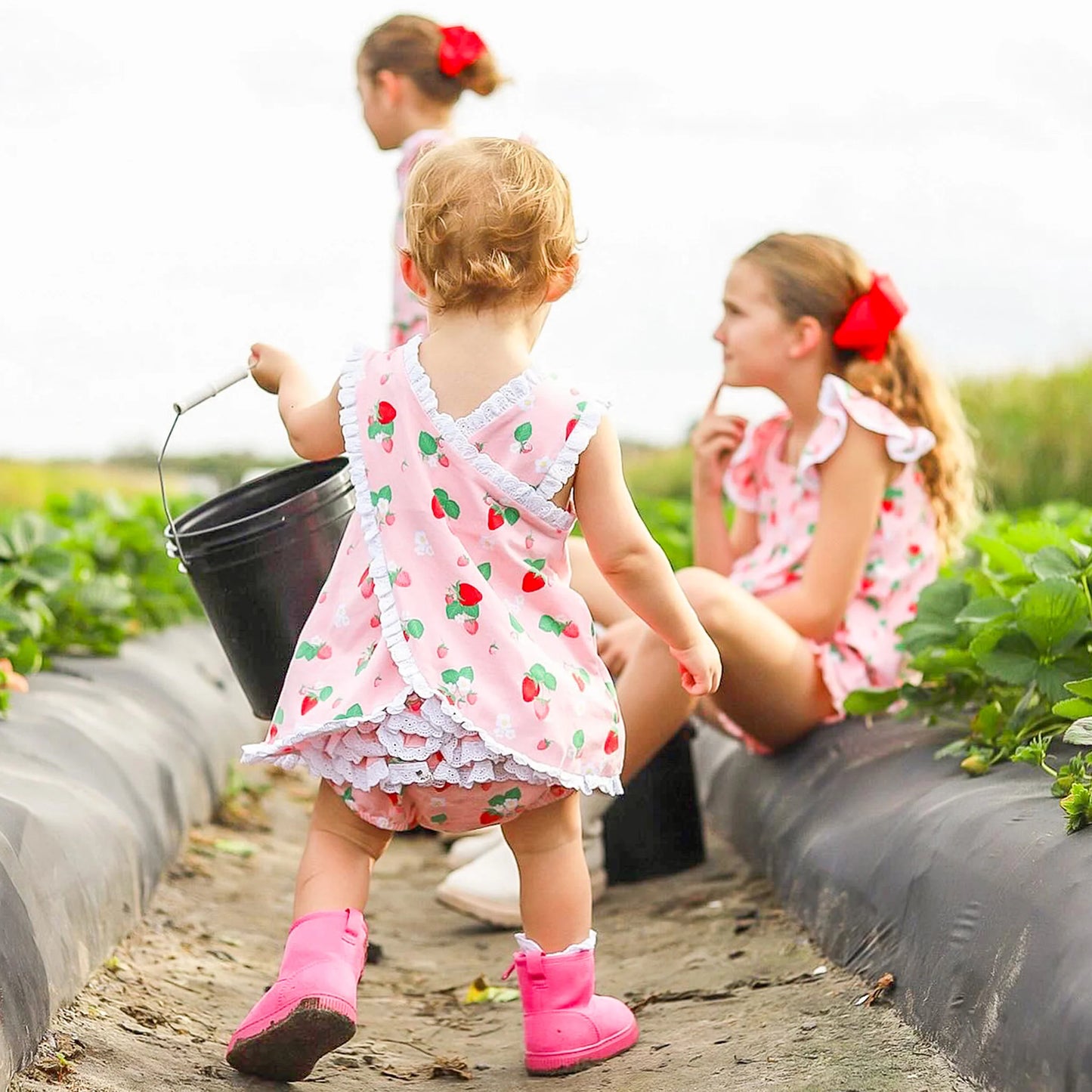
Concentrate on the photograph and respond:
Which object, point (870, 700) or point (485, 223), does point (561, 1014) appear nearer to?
A: point (870, 700)

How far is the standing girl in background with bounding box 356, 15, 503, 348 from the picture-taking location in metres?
4.32

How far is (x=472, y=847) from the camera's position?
374cm

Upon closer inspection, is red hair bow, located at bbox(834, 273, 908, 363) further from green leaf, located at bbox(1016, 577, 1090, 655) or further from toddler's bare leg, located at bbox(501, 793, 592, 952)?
Result: toddler's bare leg, located at bbox(501, 793, 592, 952)

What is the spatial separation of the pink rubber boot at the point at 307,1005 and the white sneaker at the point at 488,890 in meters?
1.11

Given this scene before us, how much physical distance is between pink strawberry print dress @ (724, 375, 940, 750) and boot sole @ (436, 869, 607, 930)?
68cm

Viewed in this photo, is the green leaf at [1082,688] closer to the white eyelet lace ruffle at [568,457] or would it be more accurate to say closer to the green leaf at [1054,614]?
the green leaf at [1054,614]

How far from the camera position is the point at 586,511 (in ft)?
7.41

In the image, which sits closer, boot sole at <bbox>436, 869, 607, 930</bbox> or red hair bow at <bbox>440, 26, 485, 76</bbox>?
boot sole at <bbox>436, 869, 607, 930</bbox>

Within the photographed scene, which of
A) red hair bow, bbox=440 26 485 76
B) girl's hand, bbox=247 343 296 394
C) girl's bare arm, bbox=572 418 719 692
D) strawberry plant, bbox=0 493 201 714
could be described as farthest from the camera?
red hair bow, bbox=440 26 485 76

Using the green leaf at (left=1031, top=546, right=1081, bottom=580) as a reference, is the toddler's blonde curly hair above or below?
above

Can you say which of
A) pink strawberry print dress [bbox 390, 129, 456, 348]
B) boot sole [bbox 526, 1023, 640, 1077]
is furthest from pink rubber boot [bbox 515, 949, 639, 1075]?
pink strawberry print dress [bbox 390, 129, 456, 348]

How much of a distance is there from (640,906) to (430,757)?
1.42 m

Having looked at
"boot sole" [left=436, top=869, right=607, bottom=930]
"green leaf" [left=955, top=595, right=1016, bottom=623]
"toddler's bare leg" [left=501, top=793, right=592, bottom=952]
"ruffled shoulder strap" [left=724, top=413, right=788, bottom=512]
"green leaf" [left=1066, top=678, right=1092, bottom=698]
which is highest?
"ruffled shoulder strap" [left=724, top=413, right=788, bottom=512]

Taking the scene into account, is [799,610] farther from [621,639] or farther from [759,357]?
[759,357]
